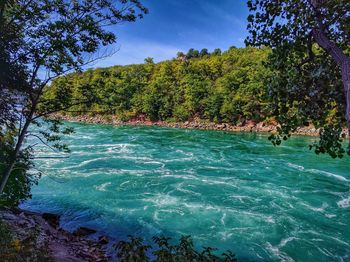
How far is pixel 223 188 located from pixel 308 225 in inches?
212

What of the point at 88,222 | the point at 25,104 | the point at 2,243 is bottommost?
the point at 88,222

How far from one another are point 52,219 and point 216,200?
298 inches

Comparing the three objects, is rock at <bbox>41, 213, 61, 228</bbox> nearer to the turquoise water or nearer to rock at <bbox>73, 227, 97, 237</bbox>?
the turquoise water

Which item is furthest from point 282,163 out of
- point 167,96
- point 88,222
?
point 167,96

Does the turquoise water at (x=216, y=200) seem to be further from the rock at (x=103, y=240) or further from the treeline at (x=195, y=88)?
the treeline at (x=195, y=88)

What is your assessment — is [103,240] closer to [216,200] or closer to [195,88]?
[216,200]

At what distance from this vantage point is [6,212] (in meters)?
10.8

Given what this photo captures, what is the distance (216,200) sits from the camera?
47.2 ft

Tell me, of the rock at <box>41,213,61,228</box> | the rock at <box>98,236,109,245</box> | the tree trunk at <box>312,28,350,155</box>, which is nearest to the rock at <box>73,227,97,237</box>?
the rock at <box>98,236,109,245</box>

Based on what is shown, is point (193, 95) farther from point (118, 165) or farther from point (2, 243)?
point (2, 243)

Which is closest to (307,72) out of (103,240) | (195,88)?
(103,240)

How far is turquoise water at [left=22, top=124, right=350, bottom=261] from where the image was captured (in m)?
10.6

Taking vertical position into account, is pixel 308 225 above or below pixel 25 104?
below

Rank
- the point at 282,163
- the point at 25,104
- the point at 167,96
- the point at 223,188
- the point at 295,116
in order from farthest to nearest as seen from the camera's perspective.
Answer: the point at 167,96 → the point at 282,163 → the point at 223,188 → the point at 25,104 → the point at 295,116
